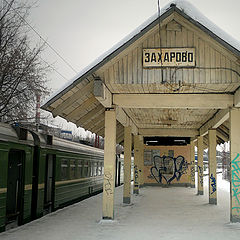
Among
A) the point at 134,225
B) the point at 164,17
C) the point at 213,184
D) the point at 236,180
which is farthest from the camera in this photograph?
the point at 213,184

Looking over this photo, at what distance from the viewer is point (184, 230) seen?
9.23 metres

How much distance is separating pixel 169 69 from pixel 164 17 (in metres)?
1.37

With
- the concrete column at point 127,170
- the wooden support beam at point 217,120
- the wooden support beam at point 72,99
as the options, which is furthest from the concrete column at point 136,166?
the wooden support beam at point 72,99

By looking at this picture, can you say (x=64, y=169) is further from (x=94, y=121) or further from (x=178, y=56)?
(x=178, y=56)

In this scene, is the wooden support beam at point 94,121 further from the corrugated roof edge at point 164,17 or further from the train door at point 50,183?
the corrugated roof edge at point 164,17

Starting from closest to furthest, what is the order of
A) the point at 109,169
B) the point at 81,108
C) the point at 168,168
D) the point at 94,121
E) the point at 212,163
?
the point at 109,169 < the point at 81,108 < the point at 94,121 < the point at 212,163 < the point at 168,168

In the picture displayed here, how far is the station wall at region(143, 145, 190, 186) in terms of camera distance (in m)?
26.6

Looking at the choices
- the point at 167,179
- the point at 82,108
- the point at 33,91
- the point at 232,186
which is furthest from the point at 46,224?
the point at 167,179

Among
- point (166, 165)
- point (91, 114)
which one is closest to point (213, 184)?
point (91, 114)

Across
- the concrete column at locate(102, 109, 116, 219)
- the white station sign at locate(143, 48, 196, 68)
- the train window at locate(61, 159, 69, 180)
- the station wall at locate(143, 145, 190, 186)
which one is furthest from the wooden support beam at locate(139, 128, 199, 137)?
the white station sign at locate(143, 48, 196, 68)

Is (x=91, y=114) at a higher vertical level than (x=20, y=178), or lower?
higher

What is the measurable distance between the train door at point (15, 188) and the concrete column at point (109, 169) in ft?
7.61

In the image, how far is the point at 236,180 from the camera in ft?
33.4

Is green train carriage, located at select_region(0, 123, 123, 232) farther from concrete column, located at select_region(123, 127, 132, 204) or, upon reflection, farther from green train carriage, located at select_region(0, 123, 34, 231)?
concrete column, located at select_region(123, 127, 132, 204)
